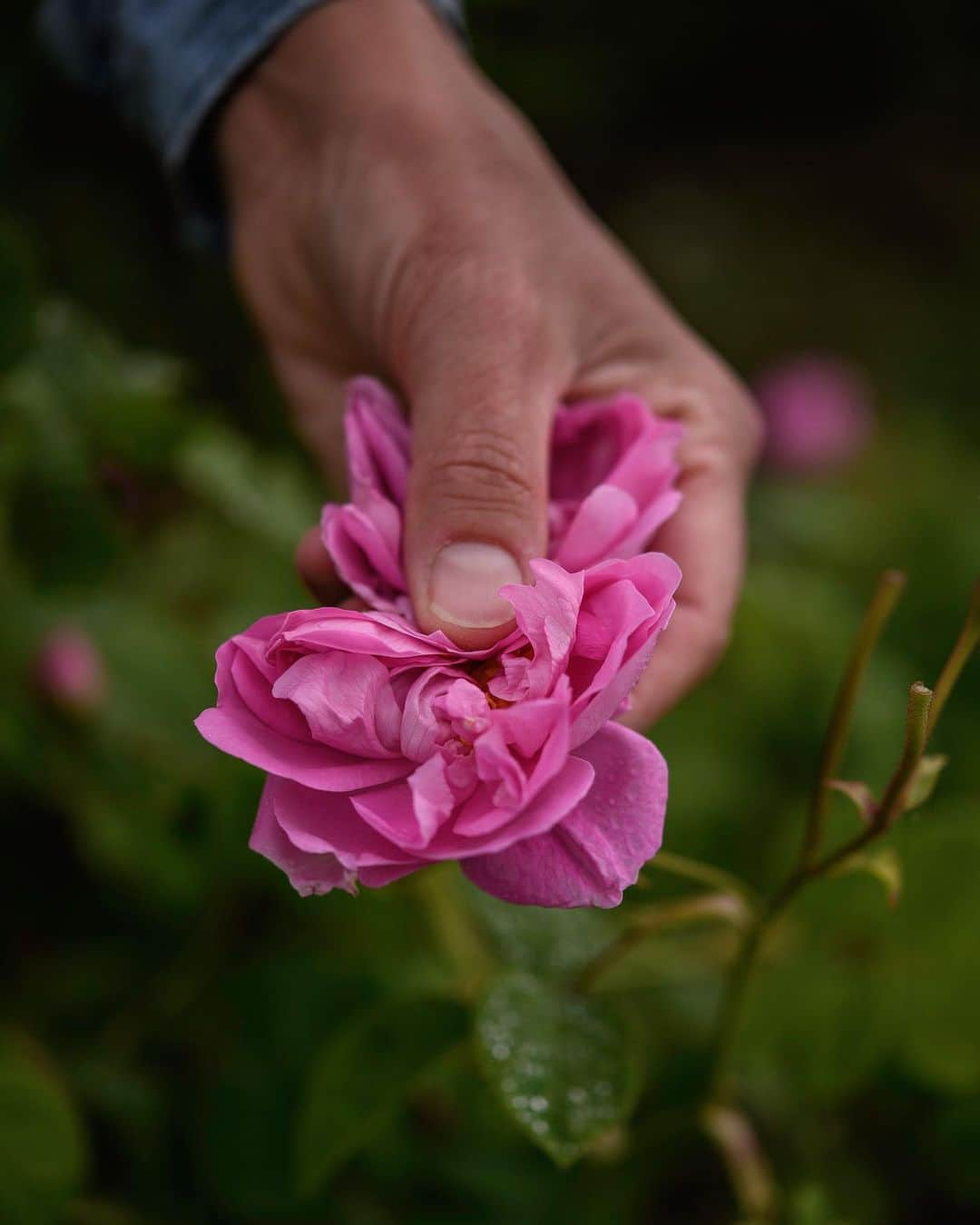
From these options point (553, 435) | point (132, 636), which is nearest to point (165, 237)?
point (132, 636)

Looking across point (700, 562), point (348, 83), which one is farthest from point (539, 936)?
point (348, 83)

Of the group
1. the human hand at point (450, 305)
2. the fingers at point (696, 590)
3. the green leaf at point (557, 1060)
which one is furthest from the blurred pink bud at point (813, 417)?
the green leaf at point (557, 1060)

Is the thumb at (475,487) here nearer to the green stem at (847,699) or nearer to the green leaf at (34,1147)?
the green stem at (847,699)

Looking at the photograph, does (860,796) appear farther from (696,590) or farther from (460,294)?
(460,294)

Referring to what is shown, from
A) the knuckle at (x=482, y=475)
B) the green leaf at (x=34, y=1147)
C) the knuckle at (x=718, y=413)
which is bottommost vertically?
the green leaf at (x=34, y=1147)

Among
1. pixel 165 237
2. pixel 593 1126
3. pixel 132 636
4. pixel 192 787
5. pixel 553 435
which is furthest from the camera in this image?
pixel 165 237

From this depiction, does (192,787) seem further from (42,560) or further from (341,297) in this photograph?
(341,297)
